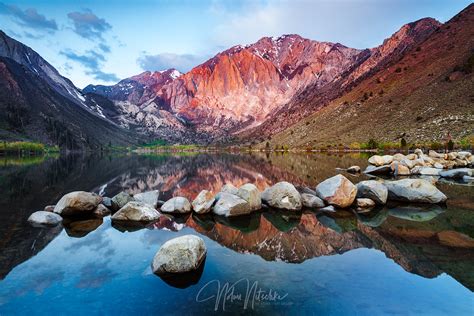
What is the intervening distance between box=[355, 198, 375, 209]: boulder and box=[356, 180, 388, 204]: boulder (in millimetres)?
499

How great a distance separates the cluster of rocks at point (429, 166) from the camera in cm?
3616

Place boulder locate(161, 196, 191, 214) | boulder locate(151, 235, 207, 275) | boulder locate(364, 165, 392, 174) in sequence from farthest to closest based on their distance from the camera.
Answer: boulder locate(364, 165, 392, 174) → boulder locate(161, 196, 191, 214) → boulder locate(151, 235, 207, 275)

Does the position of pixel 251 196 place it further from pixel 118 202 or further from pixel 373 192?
pixel 118 202

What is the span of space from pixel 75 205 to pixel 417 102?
→ 131m

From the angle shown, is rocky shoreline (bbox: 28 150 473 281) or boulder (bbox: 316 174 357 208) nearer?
rocky shoreline (bbox: 28 150 473 281)

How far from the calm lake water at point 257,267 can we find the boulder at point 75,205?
1828 millimetres

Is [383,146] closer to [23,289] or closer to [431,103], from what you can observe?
[431,103]

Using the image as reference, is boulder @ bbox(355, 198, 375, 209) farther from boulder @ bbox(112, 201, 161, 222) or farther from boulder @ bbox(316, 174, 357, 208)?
boulder @ bbox(112, 201, 161, 222)

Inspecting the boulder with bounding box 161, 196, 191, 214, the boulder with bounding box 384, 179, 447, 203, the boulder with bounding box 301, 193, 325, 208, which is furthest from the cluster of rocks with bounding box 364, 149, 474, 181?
the boulder with bounding box 161, 196, 191, 214

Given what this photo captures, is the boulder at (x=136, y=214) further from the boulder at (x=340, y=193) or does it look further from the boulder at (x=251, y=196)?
the boulder at (x=340, y=193)

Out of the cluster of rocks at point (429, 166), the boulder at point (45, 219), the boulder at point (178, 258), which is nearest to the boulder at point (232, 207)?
the boulder at point (178, 258)

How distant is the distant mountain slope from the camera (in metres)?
94.9

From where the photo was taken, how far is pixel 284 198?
21609 mm
